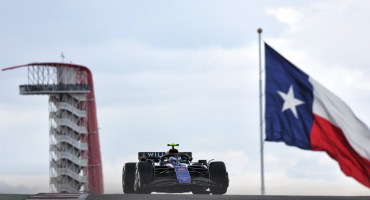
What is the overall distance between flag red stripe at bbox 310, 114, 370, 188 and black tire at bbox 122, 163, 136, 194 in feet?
43.6

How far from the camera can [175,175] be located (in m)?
27.0

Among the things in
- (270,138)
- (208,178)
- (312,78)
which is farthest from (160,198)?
(208,178)

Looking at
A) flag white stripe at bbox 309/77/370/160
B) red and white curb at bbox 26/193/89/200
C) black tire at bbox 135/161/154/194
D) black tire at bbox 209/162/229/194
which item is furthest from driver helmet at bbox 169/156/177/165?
flag white stripe at bbox 309/77/370/160

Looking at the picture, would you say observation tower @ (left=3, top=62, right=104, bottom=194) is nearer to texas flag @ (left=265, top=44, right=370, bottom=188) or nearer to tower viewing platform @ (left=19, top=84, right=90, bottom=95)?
tower viewing platform @ (left=19, top=84, right=90, bottom=95)

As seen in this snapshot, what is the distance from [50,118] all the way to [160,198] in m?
89.5

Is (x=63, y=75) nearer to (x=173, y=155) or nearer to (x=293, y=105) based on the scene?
(x=173, y=155)

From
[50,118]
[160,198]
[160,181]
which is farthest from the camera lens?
[50,118]

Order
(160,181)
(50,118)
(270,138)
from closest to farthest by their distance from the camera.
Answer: (270,138) < (160,181) < (50,118)

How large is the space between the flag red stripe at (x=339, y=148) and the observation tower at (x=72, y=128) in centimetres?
9004

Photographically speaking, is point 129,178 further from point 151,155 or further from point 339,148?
point 339,148

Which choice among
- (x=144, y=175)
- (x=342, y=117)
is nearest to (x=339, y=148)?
(x=342, y=117)

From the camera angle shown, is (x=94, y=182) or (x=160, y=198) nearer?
(x=160, y=198)

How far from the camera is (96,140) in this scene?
108625mm

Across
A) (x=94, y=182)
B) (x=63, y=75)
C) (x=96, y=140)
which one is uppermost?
(x=63, y=75)
